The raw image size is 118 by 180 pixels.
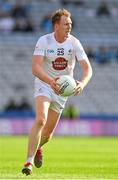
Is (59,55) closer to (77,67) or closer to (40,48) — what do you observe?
(40,48)

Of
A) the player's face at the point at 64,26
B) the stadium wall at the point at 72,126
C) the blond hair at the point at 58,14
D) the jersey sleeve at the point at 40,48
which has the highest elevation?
the blond hair at the point at 58,14

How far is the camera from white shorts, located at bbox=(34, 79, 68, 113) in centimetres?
1316

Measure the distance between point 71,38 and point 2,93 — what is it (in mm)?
24327

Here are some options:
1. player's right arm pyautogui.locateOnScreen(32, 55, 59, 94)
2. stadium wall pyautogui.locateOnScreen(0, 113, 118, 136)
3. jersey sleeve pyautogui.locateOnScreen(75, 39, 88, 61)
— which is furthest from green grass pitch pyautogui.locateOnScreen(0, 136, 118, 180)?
stadium wall pyautogui.locateOnScreen(0, 113, 118, 136)

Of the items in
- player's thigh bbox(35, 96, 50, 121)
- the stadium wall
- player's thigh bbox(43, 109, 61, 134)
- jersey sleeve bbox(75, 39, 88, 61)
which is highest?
jersey sleeve bbox(75, 39, 88, 61)

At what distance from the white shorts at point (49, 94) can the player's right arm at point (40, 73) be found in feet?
0.96

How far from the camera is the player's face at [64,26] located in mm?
12820

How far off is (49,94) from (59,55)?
0.63m

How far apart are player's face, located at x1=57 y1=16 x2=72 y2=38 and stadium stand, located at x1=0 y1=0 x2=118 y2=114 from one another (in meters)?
24.0

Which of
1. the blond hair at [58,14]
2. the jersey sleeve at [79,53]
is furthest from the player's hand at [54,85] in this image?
the blond hair at [58,14]

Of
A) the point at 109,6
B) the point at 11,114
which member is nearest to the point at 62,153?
the point at 11,114

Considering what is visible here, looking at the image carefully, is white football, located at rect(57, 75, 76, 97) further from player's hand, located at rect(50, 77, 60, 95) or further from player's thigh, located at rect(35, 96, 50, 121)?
player's thigh, located at rect(35, 96, 50, 121)

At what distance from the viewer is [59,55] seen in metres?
13.2

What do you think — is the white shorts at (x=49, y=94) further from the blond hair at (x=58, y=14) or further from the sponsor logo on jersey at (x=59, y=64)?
the blond hair at (x=58, y=14)
